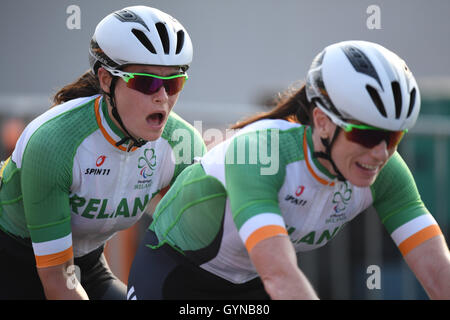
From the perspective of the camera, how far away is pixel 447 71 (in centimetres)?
1277

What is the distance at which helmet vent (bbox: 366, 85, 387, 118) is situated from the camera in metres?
3.17

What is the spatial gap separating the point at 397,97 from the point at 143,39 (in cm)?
146

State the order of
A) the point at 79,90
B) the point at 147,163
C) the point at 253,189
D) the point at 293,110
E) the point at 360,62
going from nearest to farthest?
the point at 253,189, the point at 360,62, the point at 293,110, the point at 147,163, the point at 79,90

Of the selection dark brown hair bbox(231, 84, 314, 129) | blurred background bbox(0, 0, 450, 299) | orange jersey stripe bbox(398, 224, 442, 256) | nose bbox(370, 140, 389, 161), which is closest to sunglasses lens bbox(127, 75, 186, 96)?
dark brown hair bbox(231, 84, 314, 129)

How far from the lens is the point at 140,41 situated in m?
3.93

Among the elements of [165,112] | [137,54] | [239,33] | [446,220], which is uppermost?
[137,54]

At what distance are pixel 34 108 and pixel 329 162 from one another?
4.06 metres

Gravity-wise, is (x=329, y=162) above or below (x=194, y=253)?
above

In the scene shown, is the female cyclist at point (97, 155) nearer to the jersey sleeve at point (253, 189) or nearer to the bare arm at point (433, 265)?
the jersey sleeve at point (253, 189)

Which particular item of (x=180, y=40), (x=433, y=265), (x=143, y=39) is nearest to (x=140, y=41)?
(x=143, y=39)

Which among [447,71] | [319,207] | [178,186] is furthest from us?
[447,71]

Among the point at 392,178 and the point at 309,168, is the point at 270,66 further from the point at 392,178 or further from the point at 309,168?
the point at 309,168
